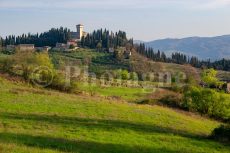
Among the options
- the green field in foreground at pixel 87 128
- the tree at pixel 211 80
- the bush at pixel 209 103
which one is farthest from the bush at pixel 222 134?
the tree at pixel 211 80

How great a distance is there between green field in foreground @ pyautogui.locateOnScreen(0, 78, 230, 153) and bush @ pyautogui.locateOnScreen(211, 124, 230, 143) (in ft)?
2.91

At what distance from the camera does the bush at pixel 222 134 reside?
31989mm

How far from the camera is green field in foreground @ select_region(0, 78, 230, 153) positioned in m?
21.0

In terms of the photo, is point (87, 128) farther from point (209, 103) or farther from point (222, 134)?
point (209, 103)

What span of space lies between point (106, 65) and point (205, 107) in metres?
127

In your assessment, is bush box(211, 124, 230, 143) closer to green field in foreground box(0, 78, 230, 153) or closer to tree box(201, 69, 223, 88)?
green field in foreground box(0, 78, 230, 153)

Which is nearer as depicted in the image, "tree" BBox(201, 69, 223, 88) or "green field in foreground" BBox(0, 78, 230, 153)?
"green field in foreground" BBox(0, 78, 230, 153)

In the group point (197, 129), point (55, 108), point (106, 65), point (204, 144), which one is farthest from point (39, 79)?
point (106, 65)

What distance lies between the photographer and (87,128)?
27.4 meters

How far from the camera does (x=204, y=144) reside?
28734 mm

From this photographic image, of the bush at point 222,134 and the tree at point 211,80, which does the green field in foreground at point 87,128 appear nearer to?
the bush at point 222,134

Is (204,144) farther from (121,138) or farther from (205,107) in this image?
(205,107)

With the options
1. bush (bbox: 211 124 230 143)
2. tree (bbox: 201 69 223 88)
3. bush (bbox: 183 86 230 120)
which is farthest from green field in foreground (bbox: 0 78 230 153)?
tree (bbox: 201 69 223 88)

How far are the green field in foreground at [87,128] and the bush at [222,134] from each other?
2.91 feet
